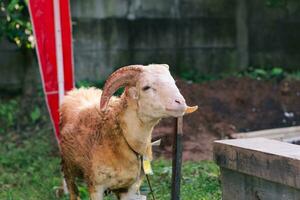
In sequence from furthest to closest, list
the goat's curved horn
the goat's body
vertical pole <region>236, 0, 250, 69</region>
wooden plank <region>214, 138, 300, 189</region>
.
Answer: vertical pole <region>236, 0, 250, 69</region> → the goat's body → the goat's curved horn → wooden plank <region>214, 138, 300, 189</region>

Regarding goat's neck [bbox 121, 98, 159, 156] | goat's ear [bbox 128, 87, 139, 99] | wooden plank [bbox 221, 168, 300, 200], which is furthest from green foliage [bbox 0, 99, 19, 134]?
goat's ear [bbox 128, 87, 139, 99]

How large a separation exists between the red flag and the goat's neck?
2230 millimetres

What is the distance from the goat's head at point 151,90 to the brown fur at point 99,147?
0.49ft

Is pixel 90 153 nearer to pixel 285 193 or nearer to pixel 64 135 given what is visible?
pixel 64 135

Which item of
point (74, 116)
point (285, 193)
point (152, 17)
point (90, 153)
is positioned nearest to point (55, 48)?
point (74, 116)

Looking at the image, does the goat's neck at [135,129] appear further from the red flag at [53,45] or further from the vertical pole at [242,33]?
the vertical pole at [242,33]

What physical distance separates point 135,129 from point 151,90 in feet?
1.39

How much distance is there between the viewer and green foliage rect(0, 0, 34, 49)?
921 centimetres

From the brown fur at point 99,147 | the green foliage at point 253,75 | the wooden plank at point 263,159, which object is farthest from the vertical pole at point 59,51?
the green foliage at point 253,75

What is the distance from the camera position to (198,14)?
12.7 meters

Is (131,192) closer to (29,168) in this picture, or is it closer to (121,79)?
(121,79)

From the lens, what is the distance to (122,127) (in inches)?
203

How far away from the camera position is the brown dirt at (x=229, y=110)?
953 cm

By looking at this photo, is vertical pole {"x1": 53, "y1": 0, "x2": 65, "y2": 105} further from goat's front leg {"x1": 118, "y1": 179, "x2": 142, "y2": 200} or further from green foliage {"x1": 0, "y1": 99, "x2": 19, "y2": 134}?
Result: green foliage {"x1": 0, "y1": 99, "x2": 19, "y2": 134}
